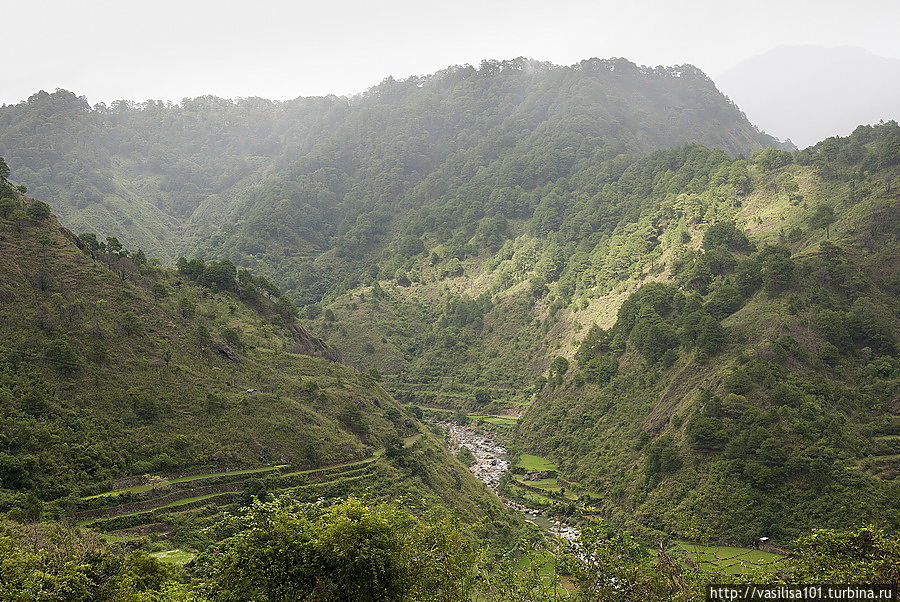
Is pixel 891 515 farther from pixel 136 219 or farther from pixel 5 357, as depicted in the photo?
pixel 136 219

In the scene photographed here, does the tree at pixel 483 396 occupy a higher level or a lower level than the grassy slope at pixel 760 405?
lower

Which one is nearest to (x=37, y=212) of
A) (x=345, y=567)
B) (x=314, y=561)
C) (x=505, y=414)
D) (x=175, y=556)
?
(x=175, y=556)

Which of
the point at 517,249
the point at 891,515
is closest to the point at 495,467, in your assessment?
the point at 891,515

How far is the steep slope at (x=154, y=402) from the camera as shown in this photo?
3825 centimetres

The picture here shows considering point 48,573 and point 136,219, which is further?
point 136,219

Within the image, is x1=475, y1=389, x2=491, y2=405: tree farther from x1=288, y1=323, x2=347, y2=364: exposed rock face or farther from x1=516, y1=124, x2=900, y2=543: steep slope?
x1=288, y1=323, x2=347, y2=364: exposed rock face

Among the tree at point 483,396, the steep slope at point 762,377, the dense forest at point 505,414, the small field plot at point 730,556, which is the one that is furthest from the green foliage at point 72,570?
the tree at point 483,396

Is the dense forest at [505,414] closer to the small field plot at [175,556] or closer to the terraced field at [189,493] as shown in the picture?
the terraced field at [189,493]

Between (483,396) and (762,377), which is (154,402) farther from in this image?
(483,396)

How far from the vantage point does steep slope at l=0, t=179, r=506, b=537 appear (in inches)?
1506

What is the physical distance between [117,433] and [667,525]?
1914 inches

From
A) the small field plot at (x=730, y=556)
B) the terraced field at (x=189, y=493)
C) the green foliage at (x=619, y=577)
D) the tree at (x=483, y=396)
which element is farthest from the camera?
the tree at (x=483, y=396)

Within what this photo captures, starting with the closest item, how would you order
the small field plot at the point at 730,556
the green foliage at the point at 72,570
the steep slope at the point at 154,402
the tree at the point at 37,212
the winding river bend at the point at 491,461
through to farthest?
the green foliage at the point at 72,570, the steep slope at the point at 154,402, the small field plot at the point at 730,556, the tree at the point at 37,212, the winding river bend at the point at 491,461

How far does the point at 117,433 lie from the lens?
41.8 metres
